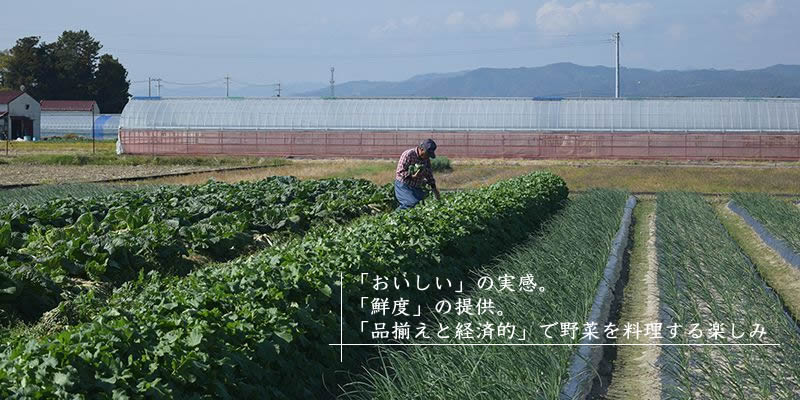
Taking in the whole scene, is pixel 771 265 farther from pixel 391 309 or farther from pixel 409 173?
pixel 391 309

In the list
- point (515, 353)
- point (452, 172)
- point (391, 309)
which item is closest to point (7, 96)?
point (452, 172)

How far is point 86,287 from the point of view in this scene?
26.5 ft

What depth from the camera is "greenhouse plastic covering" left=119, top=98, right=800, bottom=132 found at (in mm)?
38688

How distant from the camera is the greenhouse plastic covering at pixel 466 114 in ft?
127

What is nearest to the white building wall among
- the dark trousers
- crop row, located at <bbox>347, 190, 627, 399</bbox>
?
the dark trousers

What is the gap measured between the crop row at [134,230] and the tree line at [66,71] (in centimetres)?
6126

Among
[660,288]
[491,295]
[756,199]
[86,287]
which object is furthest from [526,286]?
→ [756,199]

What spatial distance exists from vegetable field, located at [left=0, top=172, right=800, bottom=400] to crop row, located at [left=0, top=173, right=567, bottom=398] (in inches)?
0.5

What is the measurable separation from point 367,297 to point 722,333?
7.65 feet

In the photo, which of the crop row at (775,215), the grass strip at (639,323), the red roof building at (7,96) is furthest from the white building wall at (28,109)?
the grass strip at (639,323)

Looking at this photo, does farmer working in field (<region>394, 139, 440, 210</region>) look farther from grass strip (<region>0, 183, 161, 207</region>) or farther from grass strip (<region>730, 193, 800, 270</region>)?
grass strip (<region>0, 183, 161, 207</region>)

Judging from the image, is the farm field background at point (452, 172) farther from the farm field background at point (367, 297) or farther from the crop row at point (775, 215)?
the farm field background at point (367, 297)

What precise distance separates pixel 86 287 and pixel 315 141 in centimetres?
3294

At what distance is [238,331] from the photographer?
4.96m
